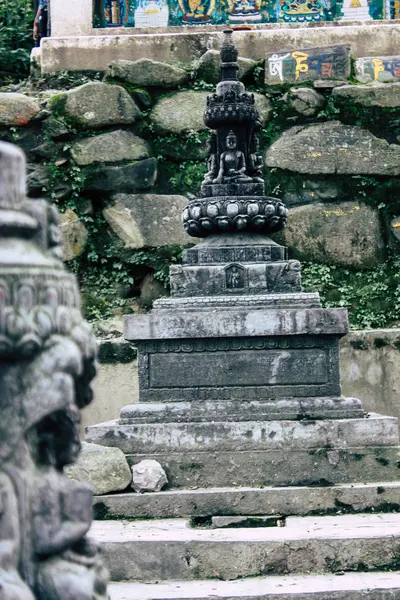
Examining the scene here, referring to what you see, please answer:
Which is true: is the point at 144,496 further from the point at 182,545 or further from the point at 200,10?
the point at 200,10

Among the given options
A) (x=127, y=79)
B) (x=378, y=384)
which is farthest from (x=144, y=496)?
(x=127, y=79)

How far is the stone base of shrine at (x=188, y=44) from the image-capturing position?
42.0 ft

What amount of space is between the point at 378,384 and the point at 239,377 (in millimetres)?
3530

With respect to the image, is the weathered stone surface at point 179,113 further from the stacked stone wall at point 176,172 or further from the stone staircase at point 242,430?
the stone staircase at point 242,430

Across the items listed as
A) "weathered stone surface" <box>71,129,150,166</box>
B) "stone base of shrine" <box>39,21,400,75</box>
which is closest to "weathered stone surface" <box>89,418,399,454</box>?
"weathered stone surface" <box>71,129,150,166</box>

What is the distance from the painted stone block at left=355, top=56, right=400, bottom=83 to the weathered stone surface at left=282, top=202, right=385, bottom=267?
1.86 meters

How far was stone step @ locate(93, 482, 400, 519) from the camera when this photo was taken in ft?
20.2

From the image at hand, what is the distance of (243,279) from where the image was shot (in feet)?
23.9

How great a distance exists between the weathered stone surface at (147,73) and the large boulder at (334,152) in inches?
58.1

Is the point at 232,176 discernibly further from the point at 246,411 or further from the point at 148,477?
the point at 148,477

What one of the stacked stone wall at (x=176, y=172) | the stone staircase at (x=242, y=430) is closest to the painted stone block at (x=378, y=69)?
the stacked stone wall at (x=176, y=172)

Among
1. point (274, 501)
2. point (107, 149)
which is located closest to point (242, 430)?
point (274, 501)

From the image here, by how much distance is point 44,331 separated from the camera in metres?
2.31

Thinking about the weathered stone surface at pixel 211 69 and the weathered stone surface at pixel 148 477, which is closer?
the weathered stone surface at pixel 148 477
